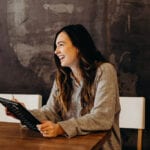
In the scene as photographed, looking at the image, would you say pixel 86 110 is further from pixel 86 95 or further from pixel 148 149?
pixel 148 149

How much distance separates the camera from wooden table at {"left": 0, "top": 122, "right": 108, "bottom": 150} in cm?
127

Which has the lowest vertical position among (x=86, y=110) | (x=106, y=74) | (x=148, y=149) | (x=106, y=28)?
(x=148, y=149)

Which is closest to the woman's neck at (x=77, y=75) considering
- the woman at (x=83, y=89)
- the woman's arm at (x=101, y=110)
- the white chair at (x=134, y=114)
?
the woman at (x=83, y=89)

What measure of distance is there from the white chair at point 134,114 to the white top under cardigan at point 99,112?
639mm

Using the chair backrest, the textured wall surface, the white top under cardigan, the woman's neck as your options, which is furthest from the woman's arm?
the textured wall surface

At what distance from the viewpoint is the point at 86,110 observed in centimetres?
175

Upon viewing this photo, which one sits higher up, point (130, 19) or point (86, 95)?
point (130, 19)

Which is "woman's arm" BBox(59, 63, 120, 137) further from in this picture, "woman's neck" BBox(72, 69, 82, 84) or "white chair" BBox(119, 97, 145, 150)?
"white chair" BBox(119, 97, 145, 150)

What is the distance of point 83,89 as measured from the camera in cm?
178

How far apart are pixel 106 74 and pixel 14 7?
1429 mm

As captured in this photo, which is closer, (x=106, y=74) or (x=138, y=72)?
(x=106, y=74)

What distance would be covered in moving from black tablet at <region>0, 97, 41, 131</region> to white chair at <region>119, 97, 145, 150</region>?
1014mm

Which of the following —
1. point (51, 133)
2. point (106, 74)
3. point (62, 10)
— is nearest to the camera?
point (51, 133)

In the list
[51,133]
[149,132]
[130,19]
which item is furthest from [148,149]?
[51,133]
